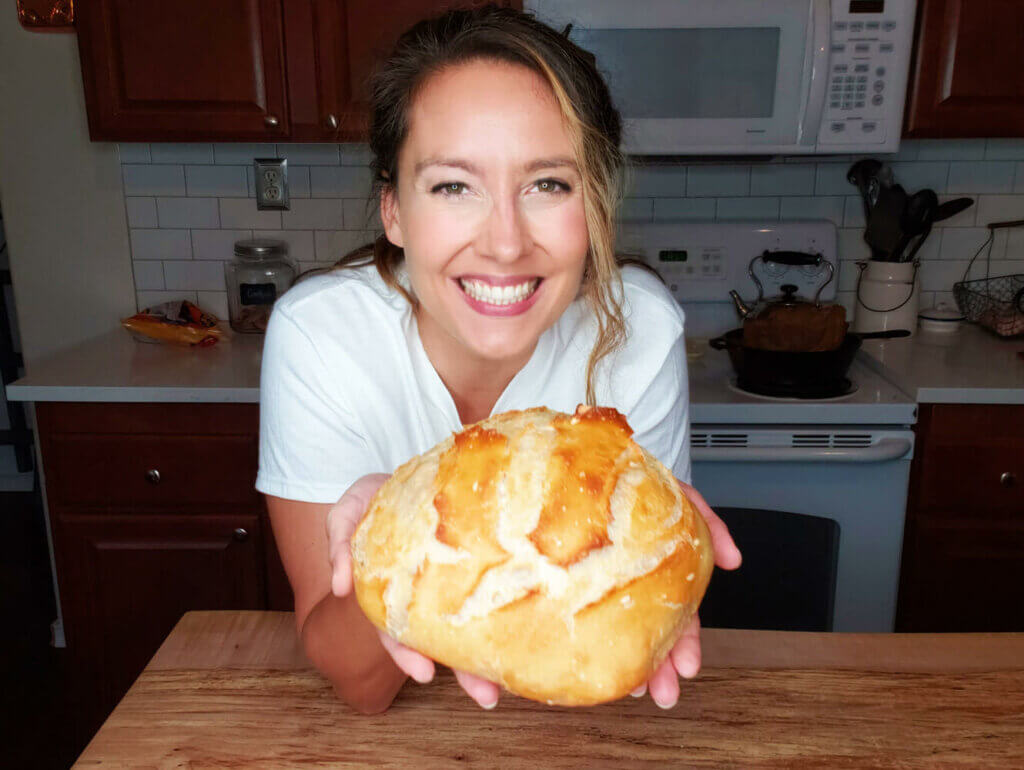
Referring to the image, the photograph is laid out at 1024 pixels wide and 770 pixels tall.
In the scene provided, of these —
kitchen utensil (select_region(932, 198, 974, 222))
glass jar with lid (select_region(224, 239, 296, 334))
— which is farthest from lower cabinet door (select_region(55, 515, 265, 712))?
kitchen utensil (select_region(932, 198, 974, 222))

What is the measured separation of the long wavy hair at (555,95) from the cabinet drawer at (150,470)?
101 cm

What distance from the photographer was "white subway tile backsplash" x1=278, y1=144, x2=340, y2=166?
257 cm

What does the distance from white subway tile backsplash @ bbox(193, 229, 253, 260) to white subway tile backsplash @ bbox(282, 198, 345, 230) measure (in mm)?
139

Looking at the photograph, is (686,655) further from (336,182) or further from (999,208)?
(999,208)

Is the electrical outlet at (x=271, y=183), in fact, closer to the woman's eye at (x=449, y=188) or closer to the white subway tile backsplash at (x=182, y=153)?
the white subway tile backsplash at (x=182, y=153)

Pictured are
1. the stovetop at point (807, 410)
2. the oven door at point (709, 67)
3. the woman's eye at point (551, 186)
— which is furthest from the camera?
the oven door at point (709, 67)

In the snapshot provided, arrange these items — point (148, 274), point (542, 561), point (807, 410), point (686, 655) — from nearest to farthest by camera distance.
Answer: point (542, 561)
point (686, 655)
point (807, 410)
point (148, 274)

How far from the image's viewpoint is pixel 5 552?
325 centimetres

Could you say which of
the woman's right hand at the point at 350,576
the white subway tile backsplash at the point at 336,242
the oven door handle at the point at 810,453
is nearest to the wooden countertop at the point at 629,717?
the woman's right hand at the point at 350,576

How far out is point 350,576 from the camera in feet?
2.50

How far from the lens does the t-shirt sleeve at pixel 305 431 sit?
3.74 feet

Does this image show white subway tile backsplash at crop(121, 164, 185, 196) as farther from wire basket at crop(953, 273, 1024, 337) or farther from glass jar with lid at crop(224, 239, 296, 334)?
wire basket at crop(953, 273, 1024, 337)

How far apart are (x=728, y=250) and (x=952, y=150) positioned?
77cm

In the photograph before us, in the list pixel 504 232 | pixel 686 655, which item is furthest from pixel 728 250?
pixel 686 655
